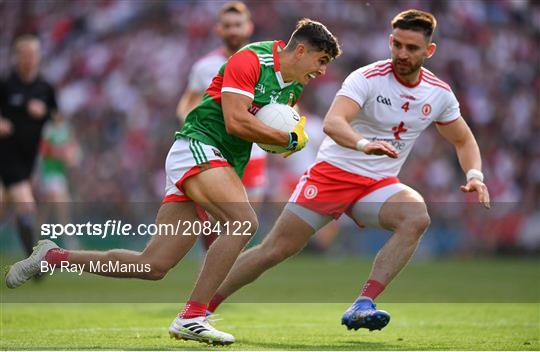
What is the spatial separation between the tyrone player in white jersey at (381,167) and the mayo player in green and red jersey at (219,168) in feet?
2.13

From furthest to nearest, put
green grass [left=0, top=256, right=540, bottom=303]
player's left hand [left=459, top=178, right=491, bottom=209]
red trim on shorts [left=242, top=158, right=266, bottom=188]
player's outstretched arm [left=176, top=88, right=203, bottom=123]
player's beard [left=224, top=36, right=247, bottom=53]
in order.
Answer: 1. green grass [left=0, top=256, right=540, bottom=303]
2. red trim on shorts [left=242, top=158, right=266, bottom=188]
3. player's outstretched arm [left=176, top=88, right=203, bottom=123]
4. player's beard [left=224, top=36, right=247, bottom=53]
5. player's left hand [left=459, top=178, right=491, bottom=209]

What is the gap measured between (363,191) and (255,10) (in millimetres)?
14983

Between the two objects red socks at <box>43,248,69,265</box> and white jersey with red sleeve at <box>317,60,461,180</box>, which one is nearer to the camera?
red socks at <box>43,248,69,265</box>

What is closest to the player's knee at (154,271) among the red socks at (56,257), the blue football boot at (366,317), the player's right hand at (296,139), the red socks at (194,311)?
the red socks at (194,311)

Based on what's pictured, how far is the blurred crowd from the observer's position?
21.5 metres

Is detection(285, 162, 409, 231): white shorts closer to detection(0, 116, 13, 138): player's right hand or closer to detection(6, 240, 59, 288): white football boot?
detection(6, 240, 59, 288): white football boot

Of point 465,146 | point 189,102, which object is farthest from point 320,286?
point 465,146

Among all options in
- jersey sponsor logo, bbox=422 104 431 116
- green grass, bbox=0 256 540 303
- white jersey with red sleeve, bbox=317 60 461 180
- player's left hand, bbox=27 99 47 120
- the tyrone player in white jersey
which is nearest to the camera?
the tyrone player in white jersey

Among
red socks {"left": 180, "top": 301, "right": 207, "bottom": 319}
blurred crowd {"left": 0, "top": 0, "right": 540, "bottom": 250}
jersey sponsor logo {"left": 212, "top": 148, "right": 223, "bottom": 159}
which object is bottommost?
blurred crowd {"left": 0, "top": 0, "right": 540, "bottom": 250}

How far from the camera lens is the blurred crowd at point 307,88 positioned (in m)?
21.5

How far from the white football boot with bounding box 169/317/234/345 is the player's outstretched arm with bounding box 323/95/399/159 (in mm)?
1613

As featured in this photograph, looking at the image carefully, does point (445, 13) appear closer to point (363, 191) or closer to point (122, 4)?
point (122, 4)

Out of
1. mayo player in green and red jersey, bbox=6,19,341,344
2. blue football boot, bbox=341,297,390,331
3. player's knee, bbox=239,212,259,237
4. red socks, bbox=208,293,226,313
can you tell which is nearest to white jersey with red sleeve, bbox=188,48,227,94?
red socks, bbox=208,293,226,313

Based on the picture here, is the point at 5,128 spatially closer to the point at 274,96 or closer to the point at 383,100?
the point at 383,100
